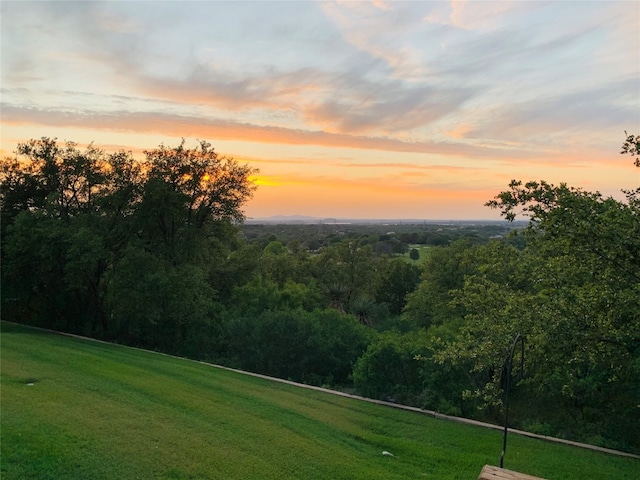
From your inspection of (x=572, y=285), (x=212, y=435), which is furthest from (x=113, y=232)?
(x=572, y=285)

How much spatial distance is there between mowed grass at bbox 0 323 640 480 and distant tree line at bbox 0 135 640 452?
149cm

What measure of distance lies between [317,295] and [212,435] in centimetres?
2164

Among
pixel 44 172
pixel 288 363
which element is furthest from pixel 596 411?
pixel 44 172

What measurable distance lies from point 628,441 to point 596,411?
53.1 inches

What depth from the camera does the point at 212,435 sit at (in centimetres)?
806

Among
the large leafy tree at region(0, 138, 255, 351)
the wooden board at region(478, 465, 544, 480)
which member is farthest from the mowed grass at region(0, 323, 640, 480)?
the large leafy tree at region(0, 138, 255, 351)

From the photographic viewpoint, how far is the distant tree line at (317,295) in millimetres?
8359

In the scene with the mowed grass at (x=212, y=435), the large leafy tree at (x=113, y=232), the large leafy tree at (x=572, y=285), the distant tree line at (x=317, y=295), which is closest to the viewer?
the mowed grass at (x=212, y=435)

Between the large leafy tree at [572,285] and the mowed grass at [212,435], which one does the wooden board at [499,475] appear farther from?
the large leafy tree at [572,285]

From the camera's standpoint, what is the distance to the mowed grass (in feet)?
21.4

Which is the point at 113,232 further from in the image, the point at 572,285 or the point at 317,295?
the point at 572,285

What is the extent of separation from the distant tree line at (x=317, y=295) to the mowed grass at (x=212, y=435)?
149 centimetres

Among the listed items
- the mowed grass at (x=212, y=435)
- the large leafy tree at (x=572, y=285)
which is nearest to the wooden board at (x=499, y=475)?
the mowed grass at (x=212, y=435)

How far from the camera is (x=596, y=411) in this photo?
13.5 meters
